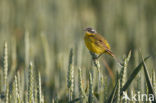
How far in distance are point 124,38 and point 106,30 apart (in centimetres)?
38

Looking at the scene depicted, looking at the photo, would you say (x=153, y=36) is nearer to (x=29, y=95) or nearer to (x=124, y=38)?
(x=124, y=38)

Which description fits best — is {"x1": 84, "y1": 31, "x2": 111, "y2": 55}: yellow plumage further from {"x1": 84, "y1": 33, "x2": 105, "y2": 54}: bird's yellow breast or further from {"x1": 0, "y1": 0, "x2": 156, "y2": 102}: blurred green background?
{"x1": 0, "y1": 0, "x2": 156, "y2": 102}: blurred green background

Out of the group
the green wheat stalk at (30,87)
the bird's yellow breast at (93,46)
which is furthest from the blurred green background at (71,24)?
the green wheat stalk at (30,87)

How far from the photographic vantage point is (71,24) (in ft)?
12.9

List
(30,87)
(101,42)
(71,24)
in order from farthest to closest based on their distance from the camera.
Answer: (71,24) → (101,42) → (30,87)

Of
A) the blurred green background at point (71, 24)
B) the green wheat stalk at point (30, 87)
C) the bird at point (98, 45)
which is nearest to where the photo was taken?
the green wheat stalk at point (30, 87)

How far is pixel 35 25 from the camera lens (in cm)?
406

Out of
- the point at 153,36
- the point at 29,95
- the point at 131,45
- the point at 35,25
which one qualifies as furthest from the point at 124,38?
the point at 29,95

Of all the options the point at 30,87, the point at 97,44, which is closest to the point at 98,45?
the point at 97,44

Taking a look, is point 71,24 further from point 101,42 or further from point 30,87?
point 30,87

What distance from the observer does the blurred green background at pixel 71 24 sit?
3504mm

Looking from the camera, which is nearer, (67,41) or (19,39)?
(67,41)

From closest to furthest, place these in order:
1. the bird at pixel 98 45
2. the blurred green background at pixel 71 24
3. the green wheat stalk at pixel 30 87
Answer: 1. the green wheat stalk at pixel 30 87
2. the bird at pixel 98 45
3. the blurred green background at pixel 71 24

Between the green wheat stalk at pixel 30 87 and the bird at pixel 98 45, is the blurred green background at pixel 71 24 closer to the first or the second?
the bird at pixel 98 45
